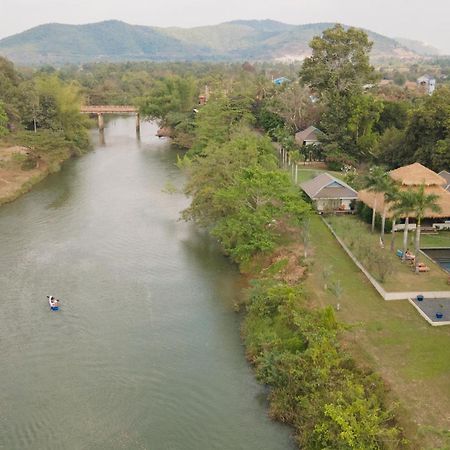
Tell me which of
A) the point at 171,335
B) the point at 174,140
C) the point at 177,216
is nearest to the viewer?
the point at 171,335

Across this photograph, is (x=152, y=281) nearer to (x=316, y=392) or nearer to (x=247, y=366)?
(x=247, y=366)

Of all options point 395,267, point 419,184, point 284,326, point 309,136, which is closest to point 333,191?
point 419,184

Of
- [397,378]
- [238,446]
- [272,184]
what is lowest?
[238,446]

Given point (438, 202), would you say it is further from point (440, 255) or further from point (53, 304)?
point (53, 304)

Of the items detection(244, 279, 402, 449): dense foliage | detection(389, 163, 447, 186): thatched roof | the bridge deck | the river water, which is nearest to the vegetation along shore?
detection(244, 279, 402, 449): dense foliage

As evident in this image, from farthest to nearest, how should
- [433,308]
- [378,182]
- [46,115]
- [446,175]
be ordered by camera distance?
[46,115]
[446,175]
[378,182]
[433,308]

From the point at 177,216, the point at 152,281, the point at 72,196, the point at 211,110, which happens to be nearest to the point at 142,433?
the point at 152,281

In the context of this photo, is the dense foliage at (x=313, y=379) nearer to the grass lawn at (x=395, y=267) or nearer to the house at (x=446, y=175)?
the grass lawn at (x=395, y=267)
